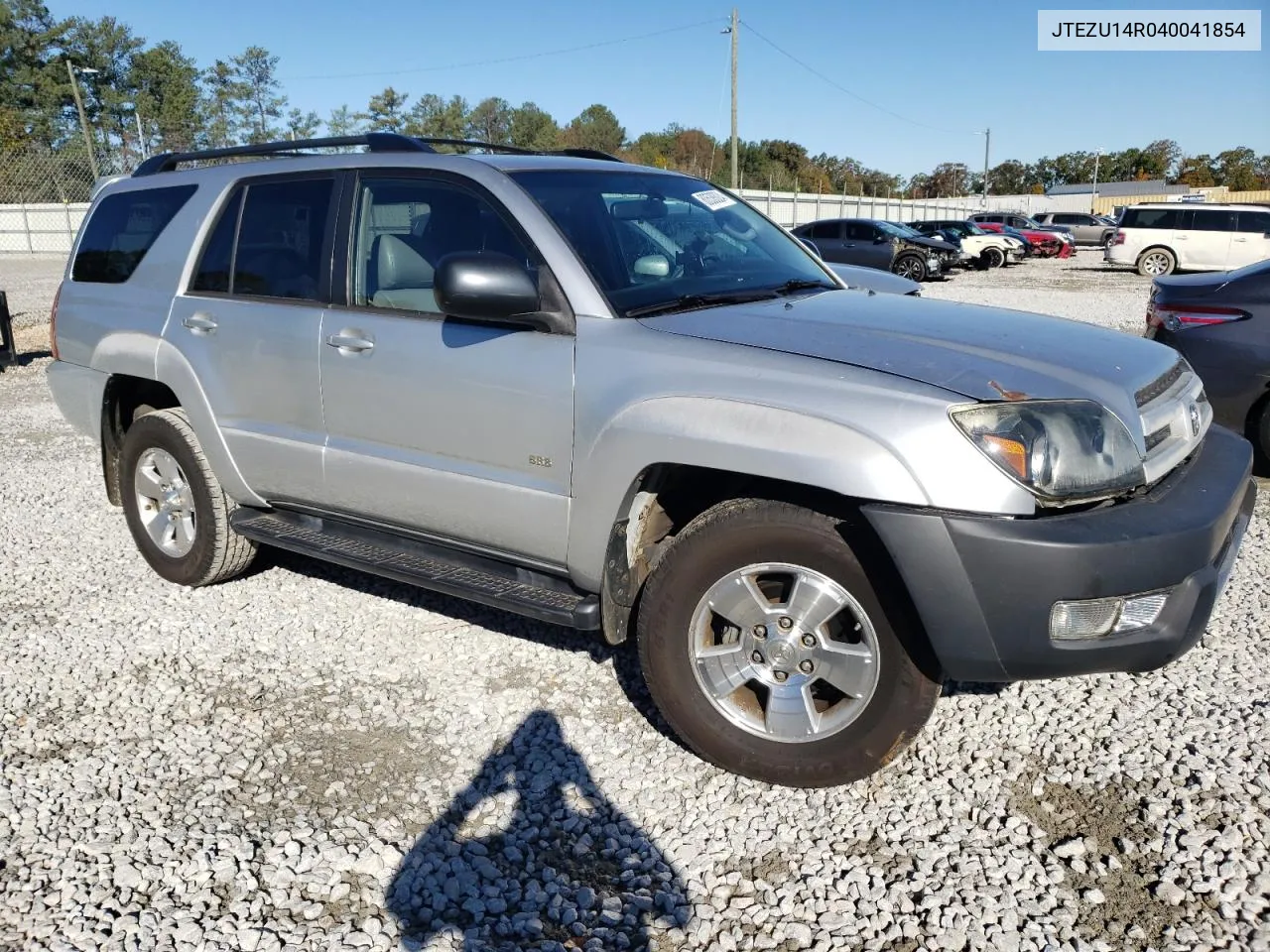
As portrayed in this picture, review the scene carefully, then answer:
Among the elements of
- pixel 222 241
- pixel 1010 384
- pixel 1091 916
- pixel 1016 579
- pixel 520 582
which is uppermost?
pixel 222 241

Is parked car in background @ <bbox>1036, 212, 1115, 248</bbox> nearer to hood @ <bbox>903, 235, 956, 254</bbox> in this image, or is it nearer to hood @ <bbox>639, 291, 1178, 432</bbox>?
hood @ <bbox>903, 235, 956, 254</bbox>

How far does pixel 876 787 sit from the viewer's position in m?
3.05

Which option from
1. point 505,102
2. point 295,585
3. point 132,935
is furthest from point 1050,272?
point 505,102

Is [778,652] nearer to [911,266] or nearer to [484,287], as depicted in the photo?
[484,287]

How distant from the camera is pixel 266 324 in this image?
155 inches

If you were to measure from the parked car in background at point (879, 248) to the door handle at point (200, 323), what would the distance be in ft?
64.9

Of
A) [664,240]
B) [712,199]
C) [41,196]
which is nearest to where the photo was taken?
[664,240]

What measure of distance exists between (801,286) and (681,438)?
121 centimetres

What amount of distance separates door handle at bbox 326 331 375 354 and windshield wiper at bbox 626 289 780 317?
3.40 feet

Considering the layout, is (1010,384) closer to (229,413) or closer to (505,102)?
(229,413)

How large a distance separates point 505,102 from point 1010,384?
9062cm

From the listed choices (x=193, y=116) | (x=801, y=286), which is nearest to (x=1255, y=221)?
(x=801, y=286)

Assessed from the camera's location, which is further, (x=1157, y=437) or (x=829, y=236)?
(x=829, y=236)

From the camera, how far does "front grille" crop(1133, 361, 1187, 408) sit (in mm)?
2878
